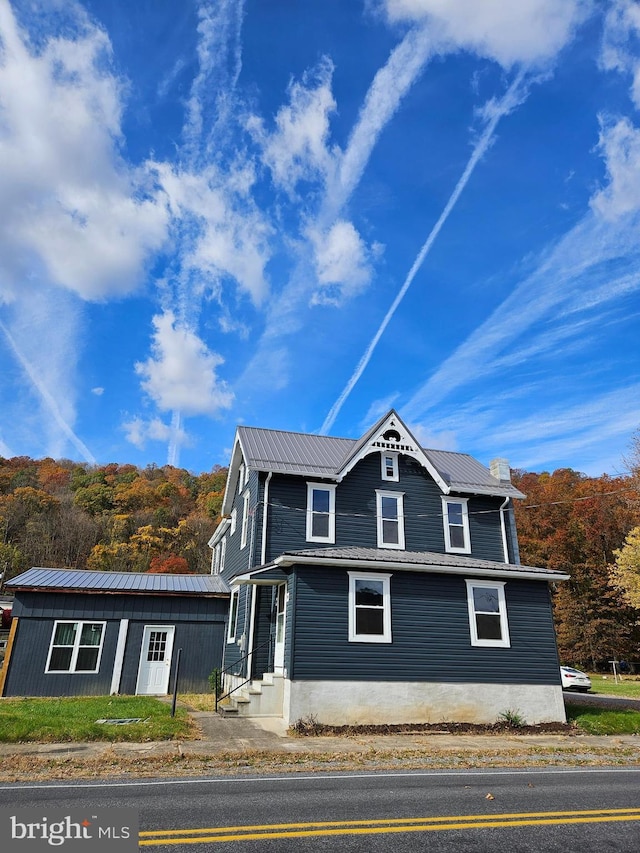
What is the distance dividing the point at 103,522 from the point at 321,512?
52.1 metres

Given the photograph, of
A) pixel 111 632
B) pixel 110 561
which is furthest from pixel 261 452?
pixel 110 561

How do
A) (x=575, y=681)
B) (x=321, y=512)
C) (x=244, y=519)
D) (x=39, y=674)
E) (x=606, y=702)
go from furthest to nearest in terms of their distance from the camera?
(x=575, y=681) < (x=244, y=519) < (x=606, y=702) < (x=39, y=674) < (x=321, y=512)

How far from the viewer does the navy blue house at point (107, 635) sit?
2080cm

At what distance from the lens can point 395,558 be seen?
1761 cm

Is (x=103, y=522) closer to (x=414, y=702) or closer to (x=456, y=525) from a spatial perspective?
(x=456, y=525)

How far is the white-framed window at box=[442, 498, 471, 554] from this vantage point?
2183 centimetres

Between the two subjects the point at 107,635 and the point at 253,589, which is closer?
the point at 253,589

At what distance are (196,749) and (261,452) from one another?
11.7 metres

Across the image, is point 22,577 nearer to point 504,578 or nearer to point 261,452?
point 261,452

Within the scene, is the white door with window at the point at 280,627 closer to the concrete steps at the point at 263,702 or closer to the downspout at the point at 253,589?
the concrete steps at the point at 263,702

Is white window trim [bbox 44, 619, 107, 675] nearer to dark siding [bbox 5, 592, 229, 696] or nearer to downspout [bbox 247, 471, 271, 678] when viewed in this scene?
dark siding [bbox 5, 592, 229, 696]

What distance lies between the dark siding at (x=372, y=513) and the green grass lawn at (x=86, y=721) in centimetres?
630

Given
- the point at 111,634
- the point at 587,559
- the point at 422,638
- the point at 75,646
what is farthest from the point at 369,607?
the point at 587,559

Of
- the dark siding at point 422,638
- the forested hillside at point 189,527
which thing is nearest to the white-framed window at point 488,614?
the dark siding at point 422,638
